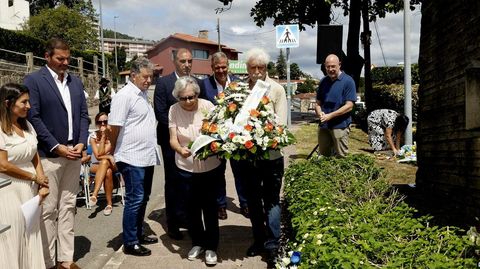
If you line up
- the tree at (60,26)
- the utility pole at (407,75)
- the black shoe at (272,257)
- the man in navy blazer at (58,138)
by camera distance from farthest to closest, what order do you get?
the tree at (60,26)
the utility pole at (407,75)
the black shoe at (272,257)
the man in navy blazer at (58,138)

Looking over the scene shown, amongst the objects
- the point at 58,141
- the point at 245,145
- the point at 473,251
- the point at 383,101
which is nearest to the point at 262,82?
the point at 245,145

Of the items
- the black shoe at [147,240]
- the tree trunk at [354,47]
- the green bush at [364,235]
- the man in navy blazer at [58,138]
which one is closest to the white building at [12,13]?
the tree trunk at [354,47]

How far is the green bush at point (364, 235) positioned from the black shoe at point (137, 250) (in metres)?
1.63

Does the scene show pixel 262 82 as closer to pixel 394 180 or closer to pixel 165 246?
pixel 165 246

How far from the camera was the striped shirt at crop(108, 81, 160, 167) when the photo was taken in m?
5.08

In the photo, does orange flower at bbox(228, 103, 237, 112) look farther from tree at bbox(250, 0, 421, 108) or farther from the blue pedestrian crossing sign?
tree at bbox(250, 0, 421, 108)

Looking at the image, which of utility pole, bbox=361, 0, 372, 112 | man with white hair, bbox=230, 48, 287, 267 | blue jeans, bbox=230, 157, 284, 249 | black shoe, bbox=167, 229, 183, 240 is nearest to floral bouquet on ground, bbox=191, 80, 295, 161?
man with white hair, bbox=230, 48, 287, 267

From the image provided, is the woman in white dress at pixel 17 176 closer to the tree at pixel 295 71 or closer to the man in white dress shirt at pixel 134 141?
the man in white dress shirt at pixel 134 141

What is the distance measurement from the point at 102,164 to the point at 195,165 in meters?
3.22

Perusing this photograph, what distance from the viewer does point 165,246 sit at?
561 centimetres

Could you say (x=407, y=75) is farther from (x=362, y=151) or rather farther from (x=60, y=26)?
(x=60, y=26)

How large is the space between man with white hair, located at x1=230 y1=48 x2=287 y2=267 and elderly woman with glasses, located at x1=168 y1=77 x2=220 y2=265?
0.37 meters

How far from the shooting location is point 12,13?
62.6m

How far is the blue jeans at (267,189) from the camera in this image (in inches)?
188
